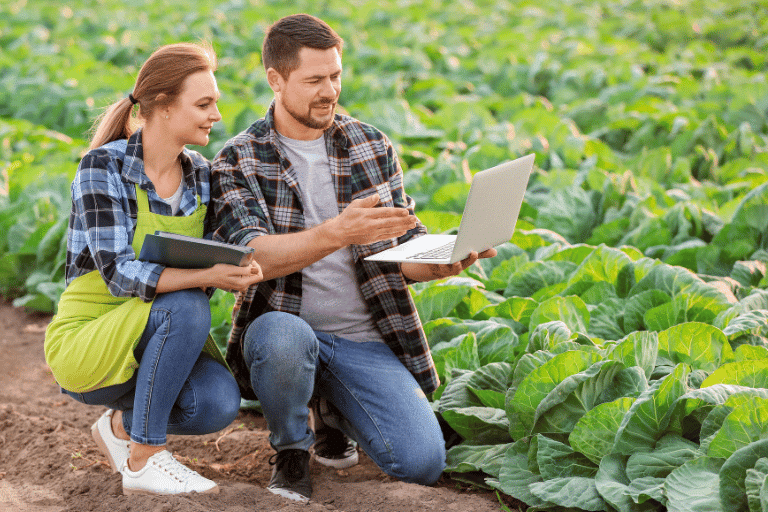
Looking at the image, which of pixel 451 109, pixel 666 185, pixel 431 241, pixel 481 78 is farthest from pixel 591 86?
pixel 431 241

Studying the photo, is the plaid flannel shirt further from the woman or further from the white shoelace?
the white shoelace

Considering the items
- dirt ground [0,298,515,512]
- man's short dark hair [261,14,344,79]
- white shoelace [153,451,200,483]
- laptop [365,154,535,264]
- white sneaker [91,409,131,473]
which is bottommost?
dirt ground [0,298,515,512]

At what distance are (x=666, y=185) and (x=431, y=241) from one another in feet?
10.2

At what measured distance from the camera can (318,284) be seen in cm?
283

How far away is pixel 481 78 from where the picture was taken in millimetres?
8633

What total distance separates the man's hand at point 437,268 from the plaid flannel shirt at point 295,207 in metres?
0.04

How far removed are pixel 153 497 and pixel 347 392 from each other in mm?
715

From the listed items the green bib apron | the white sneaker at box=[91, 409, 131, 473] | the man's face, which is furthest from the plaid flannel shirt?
the white sneaker at box=[91, 409, 131, 473]

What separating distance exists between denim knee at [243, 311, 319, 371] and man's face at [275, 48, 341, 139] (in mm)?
675

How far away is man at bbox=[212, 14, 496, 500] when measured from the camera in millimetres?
2627

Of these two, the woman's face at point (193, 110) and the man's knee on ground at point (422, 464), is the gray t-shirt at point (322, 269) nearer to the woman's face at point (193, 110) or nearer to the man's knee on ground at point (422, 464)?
the woman's face at point (193, 110)

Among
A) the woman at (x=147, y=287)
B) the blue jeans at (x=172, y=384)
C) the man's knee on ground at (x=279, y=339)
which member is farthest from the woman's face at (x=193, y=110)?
the man's knee on ground at (x=279, y=339)

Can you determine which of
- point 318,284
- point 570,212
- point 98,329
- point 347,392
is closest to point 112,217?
point 98,329

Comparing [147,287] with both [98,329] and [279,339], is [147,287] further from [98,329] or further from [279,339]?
[279,339]
